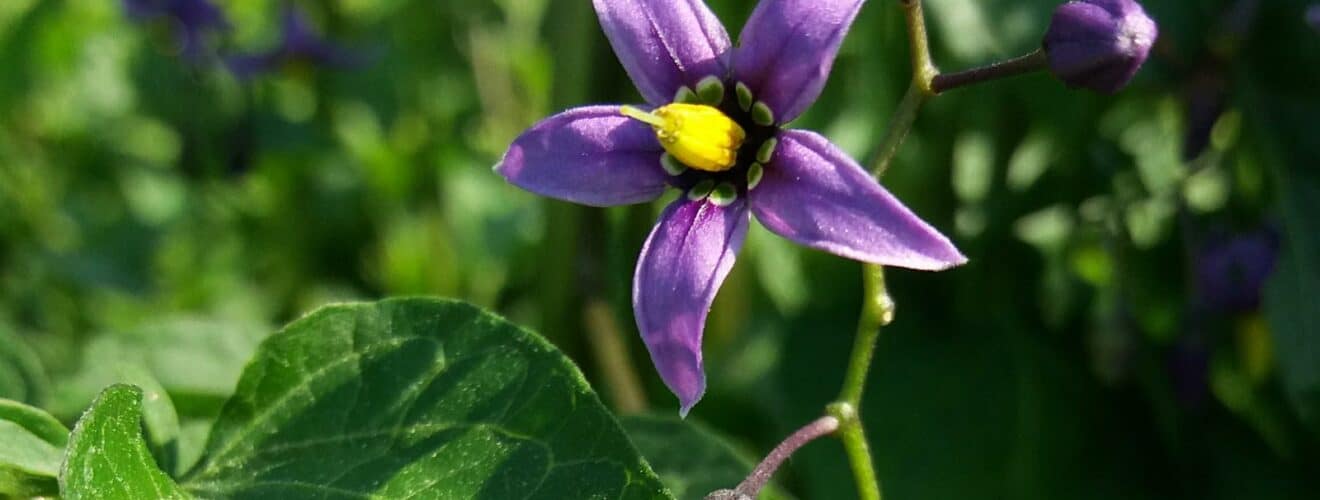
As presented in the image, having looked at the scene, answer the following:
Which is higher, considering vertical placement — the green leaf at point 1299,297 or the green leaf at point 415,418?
the green leaf at point 415,418

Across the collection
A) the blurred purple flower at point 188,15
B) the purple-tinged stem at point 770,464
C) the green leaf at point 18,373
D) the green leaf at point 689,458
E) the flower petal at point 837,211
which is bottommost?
the blurred purple flower at point 188,15

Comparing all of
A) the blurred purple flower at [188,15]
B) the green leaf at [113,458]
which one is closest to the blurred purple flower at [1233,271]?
the green leaf at [113,458]

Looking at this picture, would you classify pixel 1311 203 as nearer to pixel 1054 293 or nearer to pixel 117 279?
pixel 1054 293

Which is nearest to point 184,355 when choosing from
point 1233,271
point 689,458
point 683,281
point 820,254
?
point 689,458

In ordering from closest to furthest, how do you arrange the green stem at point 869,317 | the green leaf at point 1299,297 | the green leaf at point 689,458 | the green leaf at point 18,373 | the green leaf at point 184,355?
the green stem at point 869,317
the green leaf at point 689,458
the green leaf at point 18,373
the green leaf at point 184,355
the green leaf at point 1299,297

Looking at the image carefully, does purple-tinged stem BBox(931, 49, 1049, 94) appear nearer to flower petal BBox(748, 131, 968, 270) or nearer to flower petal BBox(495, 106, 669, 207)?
flower petal BBox(748, 131, 968, 270)

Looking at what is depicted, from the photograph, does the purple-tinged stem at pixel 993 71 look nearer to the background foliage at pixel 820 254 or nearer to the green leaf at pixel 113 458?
the background foliage at pixel 820 254

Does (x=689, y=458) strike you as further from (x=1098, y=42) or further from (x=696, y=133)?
(x=1098, y=42)

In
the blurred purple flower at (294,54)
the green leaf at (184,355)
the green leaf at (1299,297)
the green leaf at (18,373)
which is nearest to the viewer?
the green leaf at (18,373)
